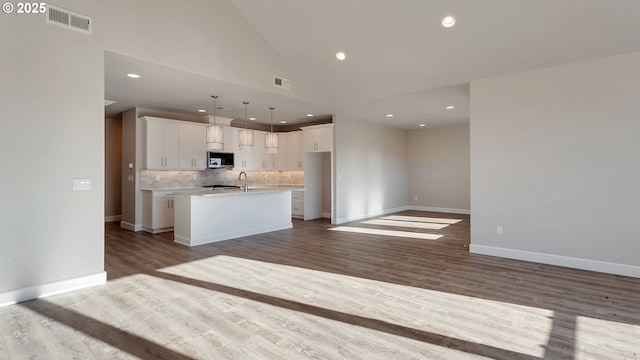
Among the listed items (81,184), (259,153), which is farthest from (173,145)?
(81,184)

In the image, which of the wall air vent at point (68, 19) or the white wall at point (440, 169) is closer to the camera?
the wall air vent at point (68, 19)

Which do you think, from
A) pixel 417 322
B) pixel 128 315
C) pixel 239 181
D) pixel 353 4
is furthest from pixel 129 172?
pixel 417 322

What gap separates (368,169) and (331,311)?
20.9 ft

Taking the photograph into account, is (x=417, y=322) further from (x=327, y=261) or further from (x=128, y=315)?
(x=128, y=315)

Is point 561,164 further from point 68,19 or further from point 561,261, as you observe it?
point 68,19

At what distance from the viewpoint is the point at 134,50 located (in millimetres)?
3887

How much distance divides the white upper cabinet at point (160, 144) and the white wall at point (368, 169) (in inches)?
147

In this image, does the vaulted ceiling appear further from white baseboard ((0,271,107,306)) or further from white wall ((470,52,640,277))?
white baseboard ((0,271,107,306))

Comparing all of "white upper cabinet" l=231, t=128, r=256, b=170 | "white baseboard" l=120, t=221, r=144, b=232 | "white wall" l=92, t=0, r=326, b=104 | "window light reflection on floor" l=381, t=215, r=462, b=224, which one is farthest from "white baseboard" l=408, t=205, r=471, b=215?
"white baseboard" l=120, t=221, r=144, b=232

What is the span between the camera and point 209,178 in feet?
26.8

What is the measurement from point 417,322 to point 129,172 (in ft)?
23.0

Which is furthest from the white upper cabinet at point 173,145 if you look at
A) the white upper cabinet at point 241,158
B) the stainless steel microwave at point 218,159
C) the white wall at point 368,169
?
the white wall at point 368,169

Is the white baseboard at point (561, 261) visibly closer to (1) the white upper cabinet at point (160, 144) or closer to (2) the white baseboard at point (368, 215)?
(2) the white baseboard at point (368, 215)

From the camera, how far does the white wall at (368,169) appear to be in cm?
805
